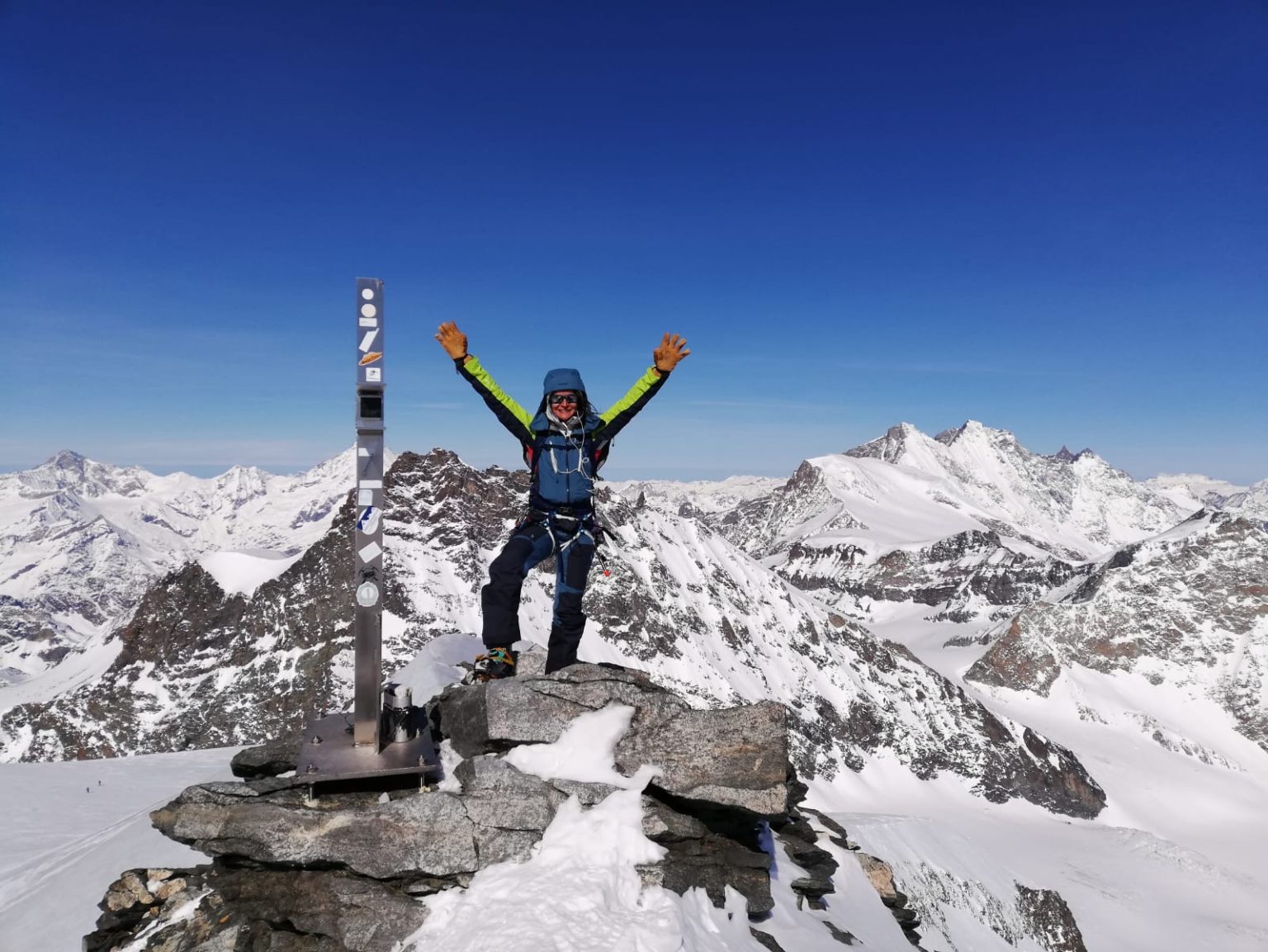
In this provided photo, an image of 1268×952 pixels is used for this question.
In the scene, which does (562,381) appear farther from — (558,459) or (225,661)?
(225,661)

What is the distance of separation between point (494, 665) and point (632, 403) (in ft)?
16.8

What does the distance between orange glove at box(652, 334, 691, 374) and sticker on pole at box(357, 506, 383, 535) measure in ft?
16.1

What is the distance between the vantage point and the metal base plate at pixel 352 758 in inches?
372

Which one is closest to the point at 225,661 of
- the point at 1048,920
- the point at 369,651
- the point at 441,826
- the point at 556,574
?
the point at 1048,920

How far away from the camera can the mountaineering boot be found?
492 inches

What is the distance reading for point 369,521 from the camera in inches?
370

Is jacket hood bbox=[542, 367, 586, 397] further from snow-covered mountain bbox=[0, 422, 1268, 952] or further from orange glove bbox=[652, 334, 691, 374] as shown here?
snow-covered mountain bbox=[0, 422, 1268, 952]

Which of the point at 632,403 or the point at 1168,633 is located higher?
the point at 632,403

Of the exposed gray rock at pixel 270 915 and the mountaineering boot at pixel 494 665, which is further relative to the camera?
the mountaineering boot at pixel 494 665

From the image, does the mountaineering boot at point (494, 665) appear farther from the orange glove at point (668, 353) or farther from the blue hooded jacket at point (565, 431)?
the orange glove at point (668, 353)

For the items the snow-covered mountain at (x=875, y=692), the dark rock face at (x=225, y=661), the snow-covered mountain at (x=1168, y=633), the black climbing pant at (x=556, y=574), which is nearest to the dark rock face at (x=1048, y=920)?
the snow-covered mountain at (x=875, y=692)

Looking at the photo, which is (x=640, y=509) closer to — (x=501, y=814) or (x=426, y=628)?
(x=426, y=628)

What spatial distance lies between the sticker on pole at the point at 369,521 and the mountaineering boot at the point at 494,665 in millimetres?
3879

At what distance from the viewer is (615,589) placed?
104 m
